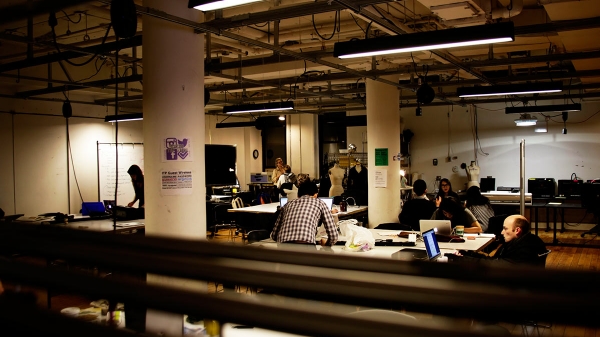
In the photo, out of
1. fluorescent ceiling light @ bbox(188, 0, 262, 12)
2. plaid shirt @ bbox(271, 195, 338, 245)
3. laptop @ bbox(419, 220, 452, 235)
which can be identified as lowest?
laptop @ bbox(419, 220, 452, 235)

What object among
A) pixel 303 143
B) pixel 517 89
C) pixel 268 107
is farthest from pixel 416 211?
pixel 303 143

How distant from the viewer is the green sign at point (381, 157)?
9.07 meters

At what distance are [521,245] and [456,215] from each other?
1865 millimetres

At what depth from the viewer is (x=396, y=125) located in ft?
30.3

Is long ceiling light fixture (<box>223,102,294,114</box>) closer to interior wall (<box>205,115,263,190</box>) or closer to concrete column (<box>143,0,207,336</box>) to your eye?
concrete column (<box>143,0,207,336</box>)

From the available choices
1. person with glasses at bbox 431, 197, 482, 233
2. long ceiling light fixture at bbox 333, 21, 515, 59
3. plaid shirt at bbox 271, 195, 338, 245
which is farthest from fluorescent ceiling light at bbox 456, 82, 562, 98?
plaid shirt at bbox 271, 195, 338, 245

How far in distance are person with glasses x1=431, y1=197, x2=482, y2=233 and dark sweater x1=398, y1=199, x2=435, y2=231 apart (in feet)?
2.09

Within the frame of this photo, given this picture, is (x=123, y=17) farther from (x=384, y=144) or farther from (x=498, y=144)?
(x=498, y=144)

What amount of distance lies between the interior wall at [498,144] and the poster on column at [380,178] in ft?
15.6

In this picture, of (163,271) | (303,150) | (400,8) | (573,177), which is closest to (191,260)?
(163,271)

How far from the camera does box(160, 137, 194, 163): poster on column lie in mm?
4078

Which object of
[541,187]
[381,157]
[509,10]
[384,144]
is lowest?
[541,187]

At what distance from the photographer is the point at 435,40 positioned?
4.49 meters

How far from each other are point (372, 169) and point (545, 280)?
8.75 meters
